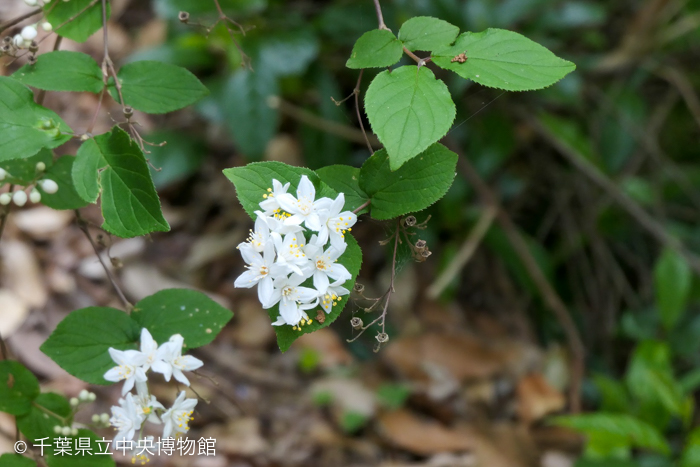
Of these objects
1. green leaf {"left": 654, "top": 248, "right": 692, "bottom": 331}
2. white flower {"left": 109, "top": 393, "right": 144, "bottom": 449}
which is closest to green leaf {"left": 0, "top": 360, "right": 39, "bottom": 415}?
white flower {"left": 109, "top": 393, "right": 144, "bottom": 449}

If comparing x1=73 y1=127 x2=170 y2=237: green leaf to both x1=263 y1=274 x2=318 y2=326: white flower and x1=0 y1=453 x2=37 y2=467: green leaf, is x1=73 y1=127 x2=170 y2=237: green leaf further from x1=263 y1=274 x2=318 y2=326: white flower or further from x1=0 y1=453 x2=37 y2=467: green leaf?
x1=0 y1=453 x2=37 y2=467: green leaf

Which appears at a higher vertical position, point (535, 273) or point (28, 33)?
point (28, 33)

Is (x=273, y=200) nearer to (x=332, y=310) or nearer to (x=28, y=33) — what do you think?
(x=332, y=310)

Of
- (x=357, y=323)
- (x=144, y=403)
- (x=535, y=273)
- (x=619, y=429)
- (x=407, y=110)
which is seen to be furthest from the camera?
(x=535, y=273)

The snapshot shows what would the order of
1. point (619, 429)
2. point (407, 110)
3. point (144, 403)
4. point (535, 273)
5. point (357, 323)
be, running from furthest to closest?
point (535, 273), point (619, 429), point (144, 403), point (357, 323), point (407, 110)

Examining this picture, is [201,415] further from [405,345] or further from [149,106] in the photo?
[149,106]

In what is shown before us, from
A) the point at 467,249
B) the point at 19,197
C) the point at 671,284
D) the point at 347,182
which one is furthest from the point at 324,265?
the point at 671,284

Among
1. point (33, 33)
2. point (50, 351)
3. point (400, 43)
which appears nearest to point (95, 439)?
point (50, 351)
